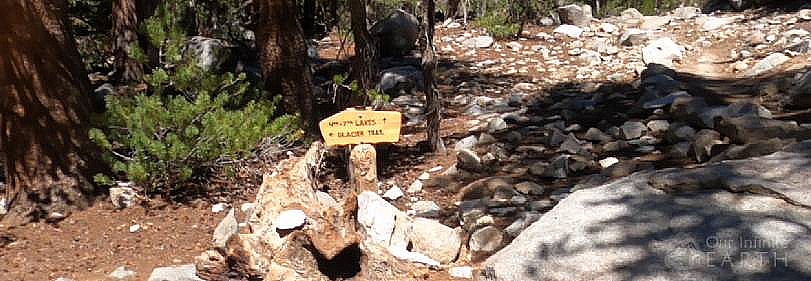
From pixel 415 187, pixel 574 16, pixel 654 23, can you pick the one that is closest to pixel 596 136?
pixel 415 187

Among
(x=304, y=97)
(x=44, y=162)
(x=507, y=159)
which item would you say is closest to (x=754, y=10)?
(x=507, y=159)

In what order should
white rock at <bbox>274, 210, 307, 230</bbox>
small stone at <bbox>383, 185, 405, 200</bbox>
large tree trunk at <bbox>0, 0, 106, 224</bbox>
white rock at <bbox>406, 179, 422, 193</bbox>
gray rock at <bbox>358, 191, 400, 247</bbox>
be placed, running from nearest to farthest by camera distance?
white rock at <bbox>274, 210, 307, 230</bbox>, gray rock at <bbox>358, 191, 400, 247</bbox>, large tree trunk at <bbox>0, 0, 106, 224</bbox>, small stone at <bbox>383, 185, 405, 200</bbox>, white rock at <bbox>406, 179, 422, 193</bbox>

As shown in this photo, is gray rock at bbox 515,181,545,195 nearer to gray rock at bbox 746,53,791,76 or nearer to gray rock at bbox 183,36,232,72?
gray rock at bbox 746,53,791,76

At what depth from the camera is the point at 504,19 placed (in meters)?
12.8

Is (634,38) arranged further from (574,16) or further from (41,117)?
(41,117)

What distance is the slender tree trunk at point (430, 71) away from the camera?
20.1 feet

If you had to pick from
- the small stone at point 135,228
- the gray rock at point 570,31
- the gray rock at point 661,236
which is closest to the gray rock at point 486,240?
the gray rock at point 661,236

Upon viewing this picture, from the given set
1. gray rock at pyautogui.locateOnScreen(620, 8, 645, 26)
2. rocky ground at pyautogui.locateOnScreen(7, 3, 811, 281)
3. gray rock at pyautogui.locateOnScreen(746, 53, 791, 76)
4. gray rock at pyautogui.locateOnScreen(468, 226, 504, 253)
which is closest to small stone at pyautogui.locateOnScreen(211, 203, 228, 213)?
rocky ground at pyautogui.locateOnScreen(7, 3, 811, 281)

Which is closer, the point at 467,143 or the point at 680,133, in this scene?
the point at 680,133

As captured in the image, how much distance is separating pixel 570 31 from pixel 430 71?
25.9ft

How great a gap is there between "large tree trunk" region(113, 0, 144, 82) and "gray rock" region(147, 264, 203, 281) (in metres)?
4.72

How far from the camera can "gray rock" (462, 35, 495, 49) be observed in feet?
41.0

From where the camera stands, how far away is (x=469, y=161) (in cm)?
575

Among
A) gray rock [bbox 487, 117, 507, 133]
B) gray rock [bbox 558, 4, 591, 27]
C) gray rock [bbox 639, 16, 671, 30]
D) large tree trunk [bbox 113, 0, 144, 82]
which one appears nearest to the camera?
gray rock [bbox 487, 117, 507, 133]
